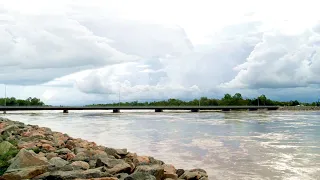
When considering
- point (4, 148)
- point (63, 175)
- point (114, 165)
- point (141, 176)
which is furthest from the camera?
point (4, 148)

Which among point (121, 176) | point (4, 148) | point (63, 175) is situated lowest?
point (121, 176)

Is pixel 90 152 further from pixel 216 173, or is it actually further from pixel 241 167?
pixel 241 167

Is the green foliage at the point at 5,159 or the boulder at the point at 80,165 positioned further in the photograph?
the green foliage at the point at 5,159

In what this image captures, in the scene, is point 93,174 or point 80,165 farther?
point 80,165

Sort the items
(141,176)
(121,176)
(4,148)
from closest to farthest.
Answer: (141,176) < (121,176) < (4,148)

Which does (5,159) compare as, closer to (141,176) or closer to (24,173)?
(24,173)

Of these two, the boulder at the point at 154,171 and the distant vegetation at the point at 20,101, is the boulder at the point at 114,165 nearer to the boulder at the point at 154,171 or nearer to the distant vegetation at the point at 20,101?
the boulder at the point at 154,171

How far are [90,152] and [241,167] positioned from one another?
6440 mm

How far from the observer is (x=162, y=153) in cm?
1931

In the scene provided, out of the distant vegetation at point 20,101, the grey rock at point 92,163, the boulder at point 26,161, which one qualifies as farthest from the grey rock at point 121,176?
the distant vegetation at point 20,101

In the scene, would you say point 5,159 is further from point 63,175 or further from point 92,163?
point 63,175

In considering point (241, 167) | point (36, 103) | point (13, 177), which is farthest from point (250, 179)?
point (36, 103)

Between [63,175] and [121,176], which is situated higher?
[63,175]

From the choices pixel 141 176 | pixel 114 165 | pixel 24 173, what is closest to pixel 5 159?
pixel 24 173
